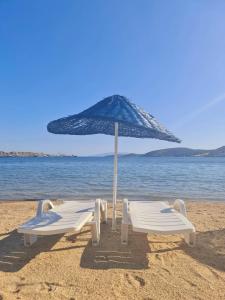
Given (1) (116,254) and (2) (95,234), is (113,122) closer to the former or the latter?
(2) (95,234)

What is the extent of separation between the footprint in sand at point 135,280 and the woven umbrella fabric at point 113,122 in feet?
8.12

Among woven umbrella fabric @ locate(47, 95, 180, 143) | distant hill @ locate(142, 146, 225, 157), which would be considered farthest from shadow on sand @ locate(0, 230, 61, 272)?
distant hill @ locate(142, 146, 225, 157)

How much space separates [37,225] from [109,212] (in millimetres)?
3833

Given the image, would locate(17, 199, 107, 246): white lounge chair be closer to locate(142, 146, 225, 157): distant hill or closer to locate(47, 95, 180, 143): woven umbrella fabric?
locate(47, 95, 180, 143): woven umbrella fabric

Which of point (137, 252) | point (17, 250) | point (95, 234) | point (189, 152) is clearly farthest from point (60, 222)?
point (189, 152)

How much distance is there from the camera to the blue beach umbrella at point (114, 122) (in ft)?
17.4

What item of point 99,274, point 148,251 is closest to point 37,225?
point 99,274

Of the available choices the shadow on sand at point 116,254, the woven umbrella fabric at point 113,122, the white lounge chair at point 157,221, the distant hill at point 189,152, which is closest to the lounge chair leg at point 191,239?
the white lounge chair at point 157,221

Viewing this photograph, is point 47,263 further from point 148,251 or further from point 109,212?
point 109,212

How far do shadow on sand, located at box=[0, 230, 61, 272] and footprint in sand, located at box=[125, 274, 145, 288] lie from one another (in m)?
1.48

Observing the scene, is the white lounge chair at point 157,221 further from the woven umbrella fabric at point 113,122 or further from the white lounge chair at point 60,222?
the woven umbrella fabric at point 113,122

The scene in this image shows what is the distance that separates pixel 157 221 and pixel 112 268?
117 centimetres

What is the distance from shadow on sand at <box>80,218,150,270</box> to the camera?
4168 mm

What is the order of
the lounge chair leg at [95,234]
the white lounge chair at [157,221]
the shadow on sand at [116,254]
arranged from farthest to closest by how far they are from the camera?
the lounge chair leg at [95,234] < the white lounge chair at [157,221] < the shadow on sand at [116,254]
